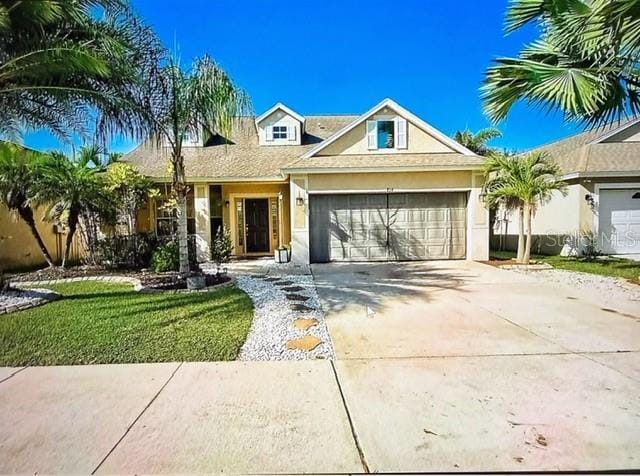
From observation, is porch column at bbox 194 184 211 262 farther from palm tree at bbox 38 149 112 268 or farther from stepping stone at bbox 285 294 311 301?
stepping stone at bbox 285 294 311 301

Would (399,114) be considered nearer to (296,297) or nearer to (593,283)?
(593,283)

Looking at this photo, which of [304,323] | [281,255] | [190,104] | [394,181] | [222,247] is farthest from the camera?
[222,247]

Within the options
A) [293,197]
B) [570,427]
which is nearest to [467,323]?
[570,427]

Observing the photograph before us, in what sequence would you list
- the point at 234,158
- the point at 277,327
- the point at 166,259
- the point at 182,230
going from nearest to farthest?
1. the point at 277,327
2. the point at 182,230
3. the point at 166,259
4. the point at 234,158

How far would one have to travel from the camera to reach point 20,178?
10.0 meters

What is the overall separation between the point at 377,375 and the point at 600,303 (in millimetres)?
5481

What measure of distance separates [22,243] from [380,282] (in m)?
11.9

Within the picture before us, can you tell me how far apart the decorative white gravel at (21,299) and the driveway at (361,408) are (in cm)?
318

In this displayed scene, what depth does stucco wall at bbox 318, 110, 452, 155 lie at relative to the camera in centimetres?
1352

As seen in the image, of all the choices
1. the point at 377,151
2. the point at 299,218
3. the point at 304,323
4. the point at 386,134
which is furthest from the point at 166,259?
the point at 386,134

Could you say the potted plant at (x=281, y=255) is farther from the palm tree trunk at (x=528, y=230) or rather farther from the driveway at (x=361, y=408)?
the palm tree trunk at (x=528, y=230)

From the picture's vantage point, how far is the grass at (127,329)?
454 cm

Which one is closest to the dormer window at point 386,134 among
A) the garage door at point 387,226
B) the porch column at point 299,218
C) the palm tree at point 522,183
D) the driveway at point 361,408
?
the garage door at point 387,226

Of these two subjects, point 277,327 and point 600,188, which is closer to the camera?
point 277,327
